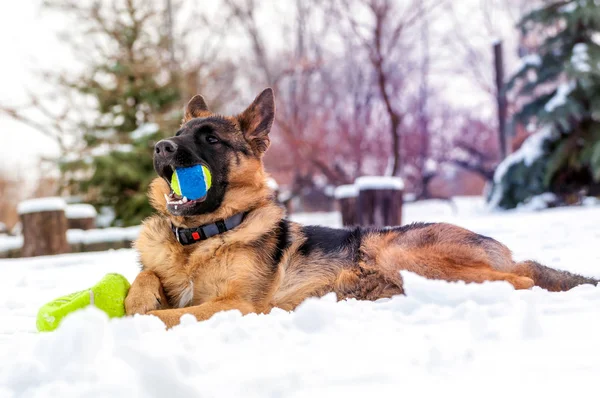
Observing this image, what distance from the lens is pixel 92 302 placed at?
3029 millimetres

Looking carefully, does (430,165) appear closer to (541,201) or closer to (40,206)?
(541,201)

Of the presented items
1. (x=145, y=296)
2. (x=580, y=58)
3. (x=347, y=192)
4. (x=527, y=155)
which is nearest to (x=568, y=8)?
(x=580, y=58)

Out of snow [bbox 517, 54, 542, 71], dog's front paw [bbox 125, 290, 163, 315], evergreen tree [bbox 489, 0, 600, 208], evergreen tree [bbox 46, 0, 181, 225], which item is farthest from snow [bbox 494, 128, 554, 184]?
dog's front paw [bbox 125, 290, 163, 315]

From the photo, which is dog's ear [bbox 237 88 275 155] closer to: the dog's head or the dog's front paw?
the dog's head

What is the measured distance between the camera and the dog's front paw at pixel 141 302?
3.17 meters

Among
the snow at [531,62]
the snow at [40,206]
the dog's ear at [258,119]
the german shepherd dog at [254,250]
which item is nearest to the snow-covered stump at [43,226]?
the snow at [40,206]

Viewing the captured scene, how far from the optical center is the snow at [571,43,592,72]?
1255 centimetres

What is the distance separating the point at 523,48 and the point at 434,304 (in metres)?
28.6

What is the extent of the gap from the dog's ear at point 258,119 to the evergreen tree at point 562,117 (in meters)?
10.5

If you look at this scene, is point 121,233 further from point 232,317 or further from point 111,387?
point 111,387

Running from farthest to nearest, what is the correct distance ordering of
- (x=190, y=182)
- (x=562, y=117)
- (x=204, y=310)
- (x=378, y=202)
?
(x=562, y=117) < (x=378, y=202) < (x=190, y=182) < (x=204, y=310)

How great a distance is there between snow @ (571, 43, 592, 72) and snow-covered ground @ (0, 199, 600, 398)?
11528 mm

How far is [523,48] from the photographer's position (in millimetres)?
27359

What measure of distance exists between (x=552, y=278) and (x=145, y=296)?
274cm
